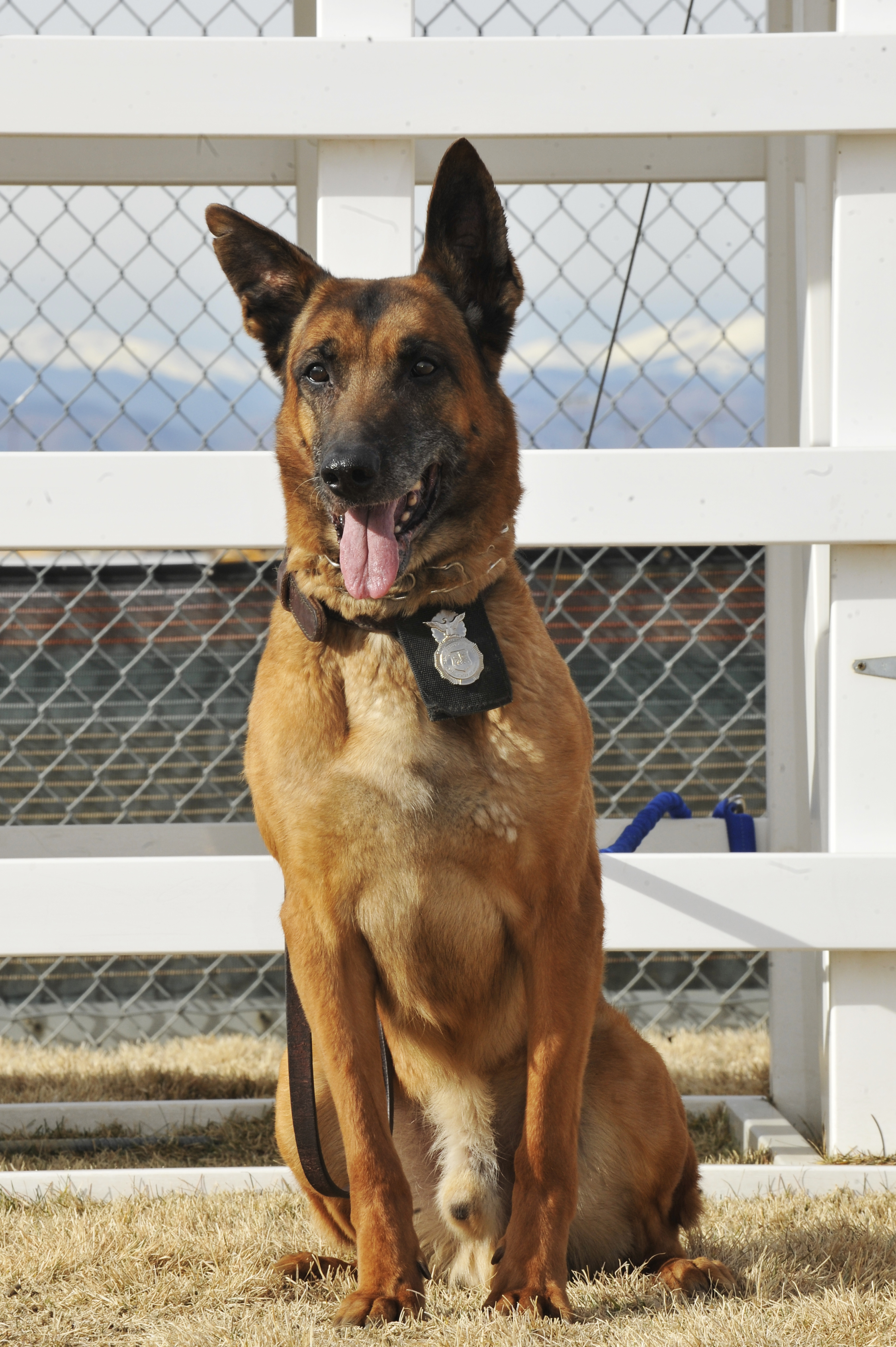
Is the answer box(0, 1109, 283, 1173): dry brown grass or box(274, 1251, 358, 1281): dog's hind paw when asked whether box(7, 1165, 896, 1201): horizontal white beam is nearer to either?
box(0, 1109, 283, 1173): dry brown grass

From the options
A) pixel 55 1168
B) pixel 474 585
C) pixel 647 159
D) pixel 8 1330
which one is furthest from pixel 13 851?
pixel 647 159

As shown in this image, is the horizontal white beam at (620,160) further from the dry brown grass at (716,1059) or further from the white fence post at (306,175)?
the dry brown grass at (716,1059)

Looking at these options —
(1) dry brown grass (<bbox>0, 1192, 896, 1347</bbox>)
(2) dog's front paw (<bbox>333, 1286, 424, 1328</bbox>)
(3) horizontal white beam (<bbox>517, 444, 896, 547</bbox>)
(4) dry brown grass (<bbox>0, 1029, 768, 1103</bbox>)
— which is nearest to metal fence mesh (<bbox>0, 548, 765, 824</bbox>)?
(4) dry brown grass (<bbox>0, 1029, 768, 1103</bbox>)

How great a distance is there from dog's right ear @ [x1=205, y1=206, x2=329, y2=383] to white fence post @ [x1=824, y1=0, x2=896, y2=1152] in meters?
1.01

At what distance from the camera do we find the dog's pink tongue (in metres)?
1.57

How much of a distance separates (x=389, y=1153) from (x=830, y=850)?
1089 millimetres

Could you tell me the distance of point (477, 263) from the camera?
5.89ft

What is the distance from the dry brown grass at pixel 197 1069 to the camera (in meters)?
2.92

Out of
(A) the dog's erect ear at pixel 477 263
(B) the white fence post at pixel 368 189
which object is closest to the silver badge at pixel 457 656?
(A) the dog's erect ear at pixel 477 263

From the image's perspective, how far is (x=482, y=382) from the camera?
1764mm

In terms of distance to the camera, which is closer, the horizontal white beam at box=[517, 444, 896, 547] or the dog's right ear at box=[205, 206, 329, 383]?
the dog's right ear at box=[205, 206, 329, 383]

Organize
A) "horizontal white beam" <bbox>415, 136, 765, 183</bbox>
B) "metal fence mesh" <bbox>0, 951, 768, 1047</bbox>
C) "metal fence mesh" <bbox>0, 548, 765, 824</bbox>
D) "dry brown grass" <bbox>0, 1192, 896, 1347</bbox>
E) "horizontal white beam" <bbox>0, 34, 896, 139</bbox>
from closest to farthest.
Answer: "dry brown grass" <bbox>0, 1192, 896, 1347</bbox>, "horizontal white beam" <bbox>0, 34, 896, 139</bbox>, "horizontal white beam" <bbox>415, 136, 765, 183</bbox>, "metal fence mesh" <bbox>0, 951, 768, 1047</bbox>, "metal fence mesh" <bbox>0, 548, 765, 824</bbox>

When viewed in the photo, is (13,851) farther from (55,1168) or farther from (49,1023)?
(49,1023)

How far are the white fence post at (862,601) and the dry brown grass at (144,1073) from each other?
57.4 inches
